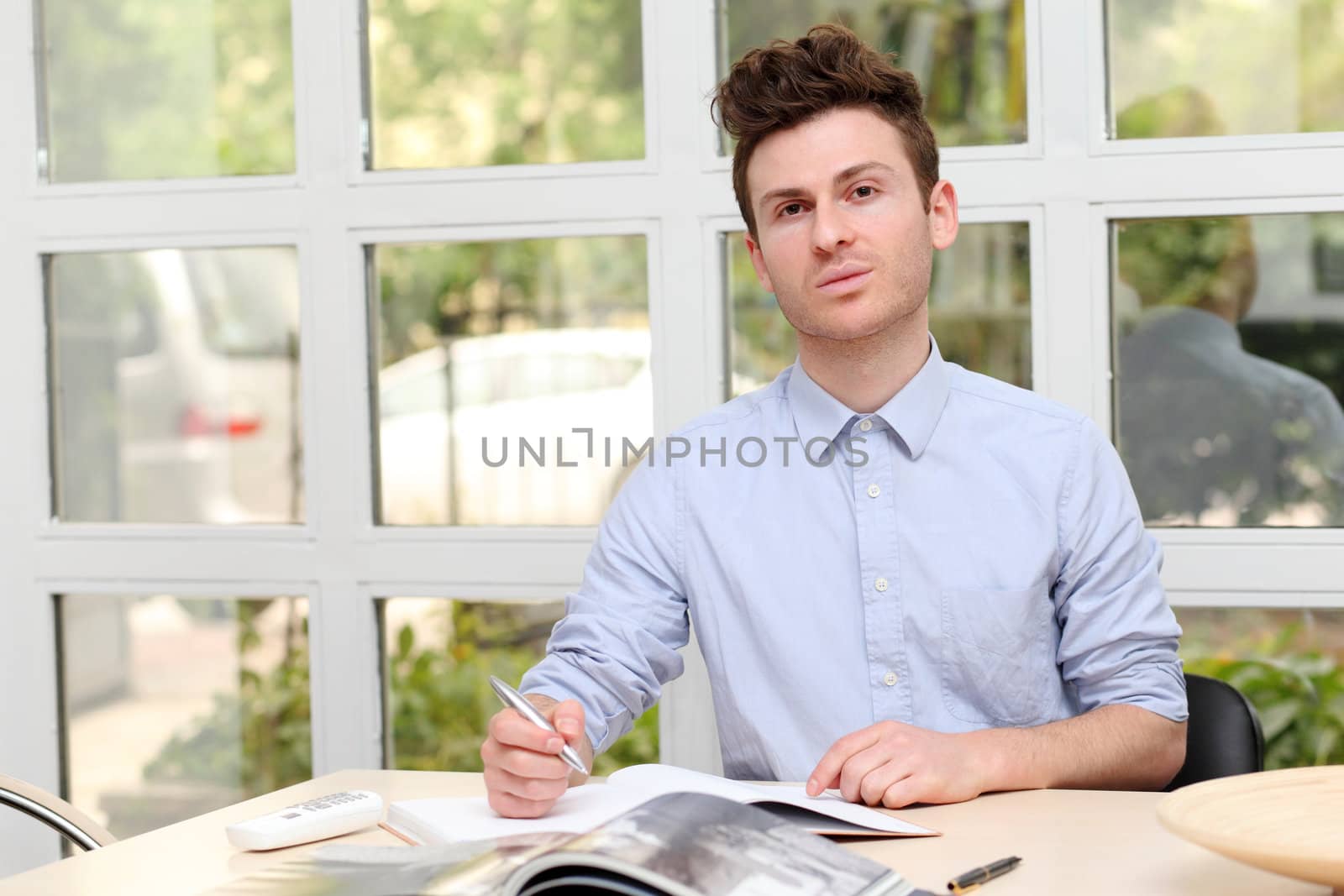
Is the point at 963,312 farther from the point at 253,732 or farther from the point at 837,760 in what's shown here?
the point at 253,732

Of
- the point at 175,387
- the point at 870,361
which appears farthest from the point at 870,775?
the point at 175,387

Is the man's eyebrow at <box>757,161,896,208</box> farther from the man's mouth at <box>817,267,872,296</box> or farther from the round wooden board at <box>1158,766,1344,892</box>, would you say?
the round wooden board at <box>1158,766,1344,892</box>

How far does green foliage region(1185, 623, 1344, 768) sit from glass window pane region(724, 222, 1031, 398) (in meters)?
0.56

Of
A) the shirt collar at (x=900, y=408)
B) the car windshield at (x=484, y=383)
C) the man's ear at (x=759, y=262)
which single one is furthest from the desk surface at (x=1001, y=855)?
the car windshield at (x=484, y=383)

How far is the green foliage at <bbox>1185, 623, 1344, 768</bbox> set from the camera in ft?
6.53

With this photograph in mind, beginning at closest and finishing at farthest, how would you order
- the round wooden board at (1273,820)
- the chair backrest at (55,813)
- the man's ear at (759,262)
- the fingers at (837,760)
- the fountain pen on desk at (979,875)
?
the round wooden board at (1273,820)
the fountain pen on desk at (979,875)
the fingers at (837,760)
the chair backrest at (55,813)
the man's ear at (759,262)

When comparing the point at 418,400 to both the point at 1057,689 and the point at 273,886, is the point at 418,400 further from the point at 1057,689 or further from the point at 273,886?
the point at 273,886

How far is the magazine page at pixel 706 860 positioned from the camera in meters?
0.83

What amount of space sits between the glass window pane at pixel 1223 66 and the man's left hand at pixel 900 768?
3.95 ft

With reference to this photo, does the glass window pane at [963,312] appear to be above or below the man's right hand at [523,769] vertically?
above

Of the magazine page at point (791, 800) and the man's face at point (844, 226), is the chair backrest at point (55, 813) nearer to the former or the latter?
the magazine page at point (791, 800)

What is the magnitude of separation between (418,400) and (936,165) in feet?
3.41

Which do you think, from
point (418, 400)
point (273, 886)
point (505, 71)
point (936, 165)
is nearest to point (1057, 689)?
point (936, 165)

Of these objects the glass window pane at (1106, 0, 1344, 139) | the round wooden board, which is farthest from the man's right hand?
the glass window pane at (1106, 0, 1344, 139)
